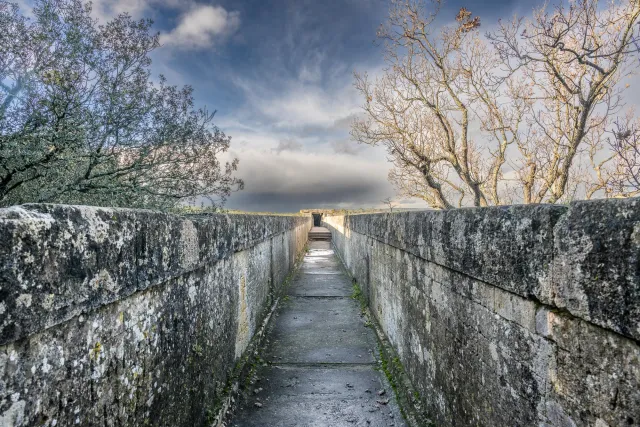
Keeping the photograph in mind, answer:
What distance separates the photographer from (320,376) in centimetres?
427

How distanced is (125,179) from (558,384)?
6145mm

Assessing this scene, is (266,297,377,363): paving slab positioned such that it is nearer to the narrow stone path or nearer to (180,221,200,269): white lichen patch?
the narrow stone path

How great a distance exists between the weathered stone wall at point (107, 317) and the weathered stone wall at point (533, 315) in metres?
1.86

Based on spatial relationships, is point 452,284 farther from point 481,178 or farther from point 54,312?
point 481,178

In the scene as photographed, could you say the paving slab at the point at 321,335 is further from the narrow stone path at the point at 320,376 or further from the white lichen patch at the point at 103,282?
the white lichen patch at the point at 103,282

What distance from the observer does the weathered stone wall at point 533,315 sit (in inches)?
47.6

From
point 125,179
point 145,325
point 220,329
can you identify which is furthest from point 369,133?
point 145,325

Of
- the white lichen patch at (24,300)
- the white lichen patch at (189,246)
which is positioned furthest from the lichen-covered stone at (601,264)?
the white lichen patch at (189,246)

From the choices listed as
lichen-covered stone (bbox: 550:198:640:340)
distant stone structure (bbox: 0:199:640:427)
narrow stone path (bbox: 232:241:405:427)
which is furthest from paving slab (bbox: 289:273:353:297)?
lichen-covered stone (bbox: 550:198:640:340)

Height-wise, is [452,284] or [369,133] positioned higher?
[369,133]

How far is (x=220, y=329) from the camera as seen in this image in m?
3.33

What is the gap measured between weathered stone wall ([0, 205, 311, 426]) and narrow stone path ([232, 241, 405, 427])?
79 centimetres

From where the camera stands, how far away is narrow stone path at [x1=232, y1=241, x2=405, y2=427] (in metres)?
3.45

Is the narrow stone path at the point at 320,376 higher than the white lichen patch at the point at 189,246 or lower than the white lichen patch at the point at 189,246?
lower
